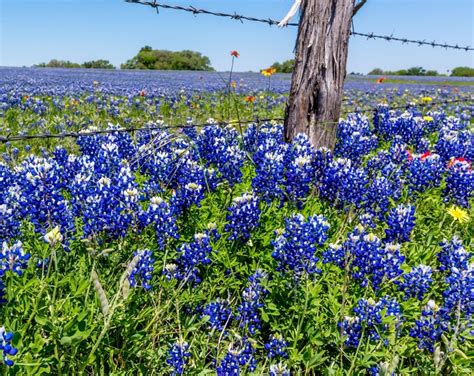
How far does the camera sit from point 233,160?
3.84 m

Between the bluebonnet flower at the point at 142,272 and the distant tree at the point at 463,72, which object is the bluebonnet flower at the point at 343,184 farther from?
the distant tree at the point at 463,72

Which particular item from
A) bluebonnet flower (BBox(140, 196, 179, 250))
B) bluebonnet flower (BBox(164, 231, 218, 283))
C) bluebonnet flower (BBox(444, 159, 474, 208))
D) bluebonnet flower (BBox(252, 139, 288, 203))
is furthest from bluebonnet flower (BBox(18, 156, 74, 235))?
bluebonnet flower (BBox(444, 159, 474, 208))

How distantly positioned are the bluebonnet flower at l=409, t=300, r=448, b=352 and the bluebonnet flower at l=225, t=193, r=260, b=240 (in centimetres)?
113

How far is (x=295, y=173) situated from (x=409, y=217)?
839 mm

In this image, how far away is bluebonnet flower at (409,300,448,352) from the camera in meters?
2.49

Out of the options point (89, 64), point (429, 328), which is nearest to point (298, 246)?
point (429, 328)

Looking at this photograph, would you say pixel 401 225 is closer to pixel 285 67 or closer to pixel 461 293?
pixel 461 293

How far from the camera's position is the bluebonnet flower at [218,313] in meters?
2.66

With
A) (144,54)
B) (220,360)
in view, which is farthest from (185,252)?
(144,54)

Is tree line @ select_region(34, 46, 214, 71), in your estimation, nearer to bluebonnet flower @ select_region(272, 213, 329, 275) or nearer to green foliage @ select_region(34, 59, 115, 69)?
green foliage @ select_region(34, 59, 115, 69)

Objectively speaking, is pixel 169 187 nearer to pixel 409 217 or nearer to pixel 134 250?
pixel 134 250

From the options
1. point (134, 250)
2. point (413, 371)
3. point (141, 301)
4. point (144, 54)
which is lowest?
point (413, 371)

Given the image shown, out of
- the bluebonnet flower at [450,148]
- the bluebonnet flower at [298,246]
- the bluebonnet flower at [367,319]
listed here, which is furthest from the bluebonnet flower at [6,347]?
the bluebonnet flower at [450,148]

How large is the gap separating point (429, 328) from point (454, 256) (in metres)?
0.67
